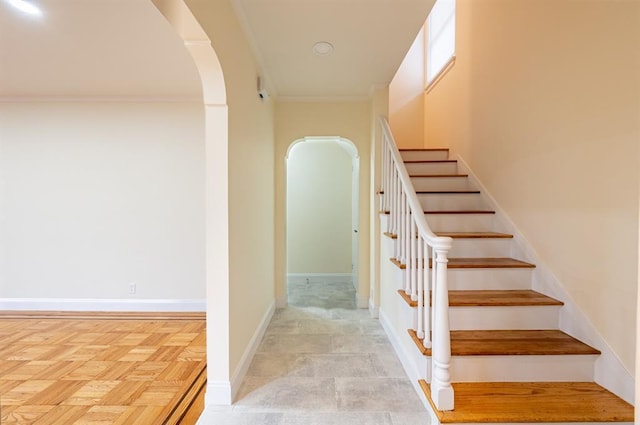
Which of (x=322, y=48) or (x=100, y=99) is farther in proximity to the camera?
(x=100, y=99)

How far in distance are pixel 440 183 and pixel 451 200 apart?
30cm

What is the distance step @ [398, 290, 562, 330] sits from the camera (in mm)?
1820

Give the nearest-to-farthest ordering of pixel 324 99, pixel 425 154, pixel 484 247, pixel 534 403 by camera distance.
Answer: pixel 534 403, pixel 484 247, pixel 324 99, pixel 425 154

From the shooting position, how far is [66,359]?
7.60ft

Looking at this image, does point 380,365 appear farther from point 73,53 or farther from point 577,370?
point 73,53

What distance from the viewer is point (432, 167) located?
327 centimetres

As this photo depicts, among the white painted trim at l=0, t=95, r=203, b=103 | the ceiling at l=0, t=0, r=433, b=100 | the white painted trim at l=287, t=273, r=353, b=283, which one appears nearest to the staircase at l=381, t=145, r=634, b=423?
the ceiling at l=0, t=0, r=433, b=100

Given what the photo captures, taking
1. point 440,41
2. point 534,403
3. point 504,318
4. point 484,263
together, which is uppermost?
point 440,41

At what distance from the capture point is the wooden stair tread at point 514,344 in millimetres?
1602

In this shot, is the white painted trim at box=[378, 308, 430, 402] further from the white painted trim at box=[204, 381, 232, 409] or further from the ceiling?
the ceiling

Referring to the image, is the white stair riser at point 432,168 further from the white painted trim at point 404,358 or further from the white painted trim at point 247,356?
the white painted trim at point 247,356

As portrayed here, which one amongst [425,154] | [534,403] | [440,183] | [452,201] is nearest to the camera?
[534,403]

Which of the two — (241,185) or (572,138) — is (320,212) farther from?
(572,138)

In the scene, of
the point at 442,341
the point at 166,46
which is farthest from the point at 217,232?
the point at 166,46
